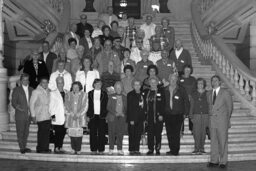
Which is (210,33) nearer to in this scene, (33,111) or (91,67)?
(91,67)

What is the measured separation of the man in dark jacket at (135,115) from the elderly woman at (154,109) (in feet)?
0.42

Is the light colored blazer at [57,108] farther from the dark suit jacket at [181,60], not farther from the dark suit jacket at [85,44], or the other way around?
the dark suit jacket at [181,60]

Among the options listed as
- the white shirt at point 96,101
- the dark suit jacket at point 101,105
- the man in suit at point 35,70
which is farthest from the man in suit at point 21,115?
the white shirt at point 96,101

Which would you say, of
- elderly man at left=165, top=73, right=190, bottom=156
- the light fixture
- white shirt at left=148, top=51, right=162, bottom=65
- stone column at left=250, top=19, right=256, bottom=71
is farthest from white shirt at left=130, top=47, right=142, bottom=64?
the light fixture

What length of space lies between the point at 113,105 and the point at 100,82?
21.2 inches

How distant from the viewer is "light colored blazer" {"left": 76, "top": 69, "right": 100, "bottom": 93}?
391 inches

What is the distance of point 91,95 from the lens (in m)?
9.40

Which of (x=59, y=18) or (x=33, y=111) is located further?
(x=59, y=18)

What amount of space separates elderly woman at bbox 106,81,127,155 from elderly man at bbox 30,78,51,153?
1268 mm

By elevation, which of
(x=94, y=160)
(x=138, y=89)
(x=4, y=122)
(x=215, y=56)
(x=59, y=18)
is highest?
(x=59, y=18)

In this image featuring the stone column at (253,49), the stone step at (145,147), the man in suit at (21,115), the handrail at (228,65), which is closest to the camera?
the man in suit at (21,115)

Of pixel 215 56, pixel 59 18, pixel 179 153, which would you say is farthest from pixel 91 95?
pixel 59 18

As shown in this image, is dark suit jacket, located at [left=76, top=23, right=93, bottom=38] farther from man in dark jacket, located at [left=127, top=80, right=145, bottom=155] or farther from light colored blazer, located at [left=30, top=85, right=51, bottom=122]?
man in dark jacket, located at [left=127, top=80, right=145, bottom=155]

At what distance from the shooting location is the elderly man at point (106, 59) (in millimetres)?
10539
